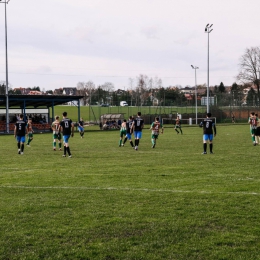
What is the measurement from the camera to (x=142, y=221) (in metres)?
7.46

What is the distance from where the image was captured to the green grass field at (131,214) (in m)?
6.04

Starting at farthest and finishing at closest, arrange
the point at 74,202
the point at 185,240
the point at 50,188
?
1. the point at 50,188
2. the point at 74,202
3. the point at 185,240

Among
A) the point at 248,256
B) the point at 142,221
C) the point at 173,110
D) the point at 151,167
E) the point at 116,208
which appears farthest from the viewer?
the point at 173,110

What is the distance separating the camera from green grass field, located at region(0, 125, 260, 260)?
238 inches

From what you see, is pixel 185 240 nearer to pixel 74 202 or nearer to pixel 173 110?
pixel 74 202

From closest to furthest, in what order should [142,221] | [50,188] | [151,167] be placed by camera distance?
[142,221], [50,188], [151,167]

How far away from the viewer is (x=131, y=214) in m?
7.93

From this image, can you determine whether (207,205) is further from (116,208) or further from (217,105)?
(217,105)

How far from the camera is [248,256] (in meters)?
5.70

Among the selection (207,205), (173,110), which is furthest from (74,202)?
(173,110)

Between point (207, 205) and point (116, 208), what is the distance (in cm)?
177

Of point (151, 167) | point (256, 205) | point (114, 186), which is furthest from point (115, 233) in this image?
point (151, 167)

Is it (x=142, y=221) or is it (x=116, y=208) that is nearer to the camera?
(x=142, y=221)

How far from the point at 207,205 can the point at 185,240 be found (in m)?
2.29
